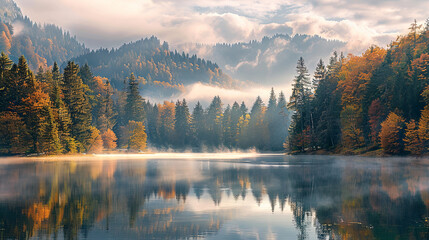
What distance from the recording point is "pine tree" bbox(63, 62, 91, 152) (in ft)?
333

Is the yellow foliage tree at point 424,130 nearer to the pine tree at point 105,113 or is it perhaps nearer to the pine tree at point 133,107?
the pine tree at point 105,113

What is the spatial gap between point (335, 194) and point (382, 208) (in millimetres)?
5556

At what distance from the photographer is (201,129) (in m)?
188

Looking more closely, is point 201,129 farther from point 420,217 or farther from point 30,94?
point 420,217

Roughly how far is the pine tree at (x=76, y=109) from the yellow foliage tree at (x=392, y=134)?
6981 cm

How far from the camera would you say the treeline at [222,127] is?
165625mm

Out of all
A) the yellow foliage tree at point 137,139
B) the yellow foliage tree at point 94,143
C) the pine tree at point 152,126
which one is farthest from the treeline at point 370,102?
the pine tree at point 152,126

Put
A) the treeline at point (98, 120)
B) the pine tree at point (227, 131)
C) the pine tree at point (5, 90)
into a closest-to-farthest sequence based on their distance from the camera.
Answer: the treeline at point (98, 120) < the pine tree at point (5, 90) < the pine tree at point (227, 131)

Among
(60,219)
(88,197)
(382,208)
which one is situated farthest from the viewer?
(88,197)

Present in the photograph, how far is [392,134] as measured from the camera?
73.1m

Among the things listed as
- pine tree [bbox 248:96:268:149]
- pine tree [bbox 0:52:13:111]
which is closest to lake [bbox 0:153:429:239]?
pine tree [bbox 0:52:13:111]

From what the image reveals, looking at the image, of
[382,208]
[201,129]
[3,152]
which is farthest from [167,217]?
[201,129]

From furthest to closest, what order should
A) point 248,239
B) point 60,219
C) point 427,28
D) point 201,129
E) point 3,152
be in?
1. point 201,129
2. point 427,28
3. point 3,152
4. point 60,219
5. point 248,239

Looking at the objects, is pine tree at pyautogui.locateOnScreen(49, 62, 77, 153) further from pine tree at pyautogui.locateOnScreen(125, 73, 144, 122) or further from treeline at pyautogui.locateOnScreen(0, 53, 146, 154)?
pine tree at pyautogui.locateOnScreen(125, 73, 144, 122)
